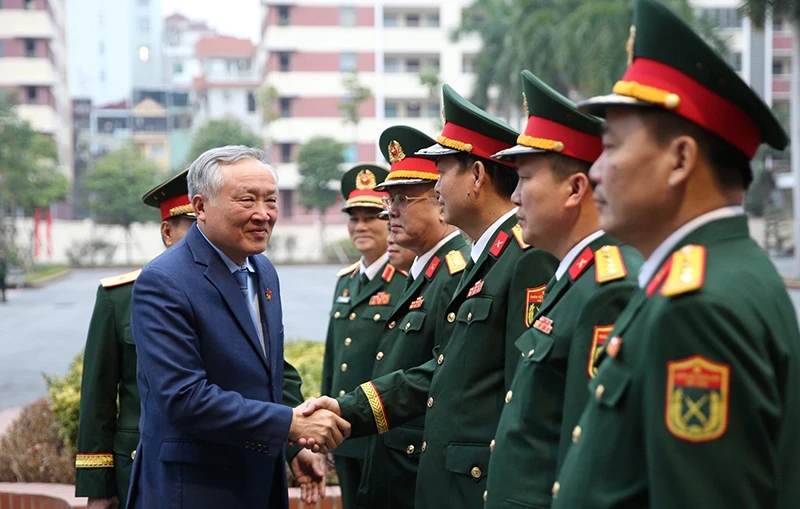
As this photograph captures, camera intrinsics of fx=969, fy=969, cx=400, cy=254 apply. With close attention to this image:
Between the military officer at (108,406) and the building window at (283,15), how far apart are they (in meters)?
55.1

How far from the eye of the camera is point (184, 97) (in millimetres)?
81875

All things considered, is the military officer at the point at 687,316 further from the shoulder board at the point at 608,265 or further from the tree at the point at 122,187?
the tree at the point at 122,187

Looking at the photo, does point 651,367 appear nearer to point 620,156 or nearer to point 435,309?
point 620,156

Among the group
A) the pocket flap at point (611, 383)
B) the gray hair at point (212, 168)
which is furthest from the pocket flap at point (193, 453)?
the pocket flap at point (611, 383)

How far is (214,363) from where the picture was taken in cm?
315

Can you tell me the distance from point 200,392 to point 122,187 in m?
48.4

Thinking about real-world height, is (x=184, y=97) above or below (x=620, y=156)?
above

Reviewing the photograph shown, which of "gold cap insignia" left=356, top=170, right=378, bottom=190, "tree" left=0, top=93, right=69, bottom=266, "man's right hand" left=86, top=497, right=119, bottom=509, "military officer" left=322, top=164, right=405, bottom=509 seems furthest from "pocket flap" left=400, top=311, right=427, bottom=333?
"tree" left=0, top=93, right=69, bottom=266

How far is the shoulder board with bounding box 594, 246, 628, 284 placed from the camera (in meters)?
2.40

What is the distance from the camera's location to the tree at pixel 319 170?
49.9 m

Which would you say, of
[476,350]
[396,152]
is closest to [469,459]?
[476,350]

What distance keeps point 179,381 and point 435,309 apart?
49.3 inches

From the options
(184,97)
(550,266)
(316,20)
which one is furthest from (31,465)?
(184,97)

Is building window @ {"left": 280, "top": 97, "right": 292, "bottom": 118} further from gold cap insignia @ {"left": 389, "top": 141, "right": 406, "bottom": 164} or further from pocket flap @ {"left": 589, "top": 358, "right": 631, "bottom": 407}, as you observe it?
pocket flap @ {"left": 589, "top": 358, "right": 631, "bottom": 407}
